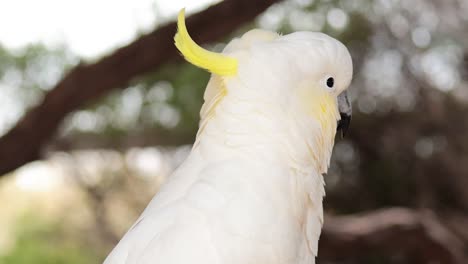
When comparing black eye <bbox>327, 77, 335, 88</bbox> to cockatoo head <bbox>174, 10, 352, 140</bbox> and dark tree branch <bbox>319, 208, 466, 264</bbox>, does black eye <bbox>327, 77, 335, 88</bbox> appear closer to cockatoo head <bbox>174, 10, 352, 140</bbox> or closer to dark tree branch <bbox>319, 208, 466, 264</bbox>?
cockatoo head <bbox>174, 10, 352, 140</bbox>

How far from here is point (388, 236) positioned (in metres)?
2.41

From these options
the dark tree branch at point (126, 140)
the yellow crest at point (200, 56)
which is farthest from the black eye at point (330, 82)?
the dark tree branch at point (126, 140)

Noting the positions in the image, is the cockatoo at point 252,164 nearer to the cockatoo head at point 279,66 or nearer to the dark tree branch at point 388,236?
the cockatoo head at point 279,66

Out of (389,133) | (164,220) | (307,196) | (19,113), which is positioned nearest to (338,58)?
(307,196)

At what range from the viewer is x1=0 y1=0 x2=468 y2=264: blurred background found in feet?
8.31

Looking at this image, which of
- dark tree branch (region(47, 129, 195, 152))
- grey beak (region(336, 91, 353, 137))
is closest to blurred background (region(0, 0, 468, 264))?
dark tree branch (region(47, 129, 195, 152))

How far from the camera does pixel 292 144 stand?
39.8 inches

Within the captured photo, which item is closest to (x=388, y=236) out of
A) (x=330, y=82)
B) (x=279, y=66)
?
(x=330, y=82)

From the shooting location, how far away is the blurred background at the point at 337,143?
2.53 meters

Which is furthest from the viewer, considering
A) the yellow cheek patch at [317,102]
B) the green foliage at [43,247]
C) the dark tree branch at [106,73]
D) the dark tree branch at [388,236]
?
the green foliage at [43,247]

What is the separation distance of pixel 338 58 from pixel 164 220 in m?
0.38

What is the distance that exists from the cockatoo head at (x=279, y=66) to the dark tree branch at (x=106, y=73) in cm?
83

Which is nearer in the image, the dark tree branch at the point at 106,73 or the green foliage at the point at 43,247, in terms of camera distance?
the dark tree branch at the point at 106,73

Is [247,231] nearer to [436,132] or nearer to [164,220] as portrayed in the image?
[164,220]
